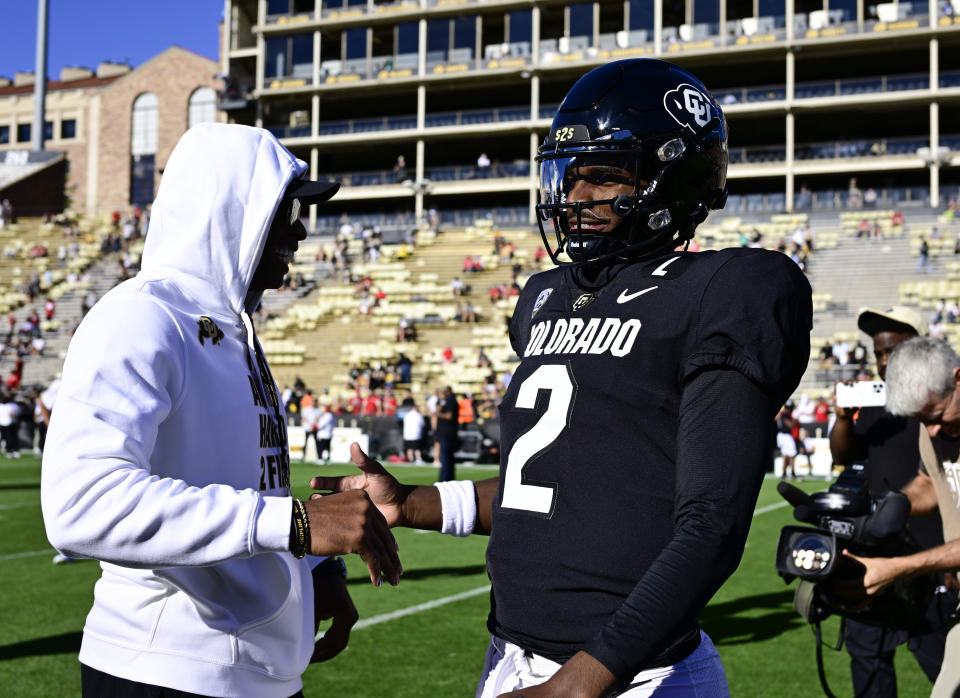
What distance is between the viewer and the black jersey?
5.91ft

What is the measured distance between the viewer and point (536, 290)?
2.37 meters

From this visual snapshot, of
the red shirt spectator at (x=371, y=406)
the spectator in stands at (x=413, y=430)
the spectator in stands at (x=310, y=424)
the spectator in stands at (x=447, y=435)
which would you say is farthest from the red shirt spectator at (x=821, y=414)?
the spectator in stands at (x=310, y=424)

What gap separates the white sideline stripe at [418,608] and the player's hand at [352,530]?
16.5 ft

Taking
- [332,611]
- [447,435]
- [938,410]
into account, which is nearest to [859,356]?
[447,435]

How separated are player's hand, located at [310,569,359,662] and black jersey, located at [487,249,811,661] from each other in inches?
40.1

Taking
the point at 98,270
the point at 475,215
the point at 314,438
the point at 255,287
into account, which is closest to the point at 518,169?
the point at 475,215

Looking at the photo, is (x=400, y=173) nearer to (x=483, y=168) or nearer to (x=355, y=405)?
(x=483, y=168)

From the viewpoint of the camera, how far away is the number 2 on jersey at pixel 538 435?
196cm

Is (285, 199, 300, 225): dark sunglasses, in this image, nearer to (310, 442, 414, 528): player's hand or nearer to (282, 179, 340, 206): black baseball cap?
(282, 179, 340, 206): black baseball cap

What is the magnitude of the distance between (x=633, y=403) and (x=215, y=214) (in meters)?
1.23

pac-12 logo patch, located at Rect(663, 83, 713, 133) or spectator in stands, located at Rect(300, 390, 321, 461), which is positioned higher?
pac-12 logo patch, located at Rect(663, 83, 713, 133)

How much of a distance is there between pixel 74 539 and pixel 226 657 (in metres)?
0.52

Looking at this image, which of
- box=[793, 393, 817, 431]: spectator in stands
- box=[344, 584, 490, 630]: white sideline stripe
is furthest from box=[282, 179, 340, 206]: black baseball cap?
box=[793, 393, 817, 431]: spectator in stands

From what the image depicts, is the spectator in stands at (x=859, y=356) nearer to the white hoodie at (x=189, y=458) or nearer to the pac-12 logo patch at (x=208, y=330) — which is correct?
the white hoodie at (x=189, y=458)
